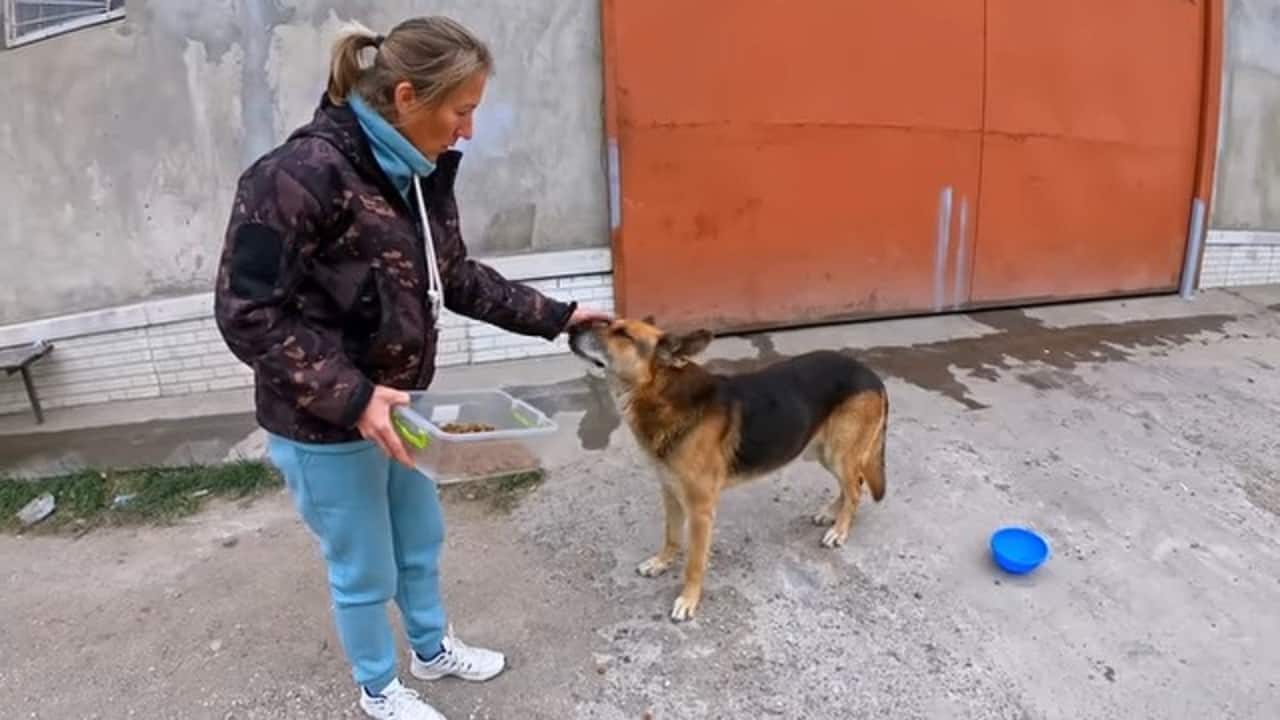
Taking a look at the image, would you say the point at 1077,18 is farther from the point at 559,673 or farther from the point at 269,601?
the point at 269,601

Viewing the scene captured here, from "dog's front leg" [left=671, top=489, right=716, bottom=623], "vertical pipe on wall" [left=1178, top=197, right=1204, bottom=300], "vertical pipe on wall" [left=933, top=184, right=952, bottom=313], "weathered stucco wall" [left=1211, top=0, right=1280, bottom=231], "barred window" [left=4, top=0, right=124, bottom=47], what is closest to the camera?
"dog's front leg" [left=671, top=489, right=716, bottom=623]

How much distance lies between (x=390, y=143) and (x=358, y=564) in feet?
3.48

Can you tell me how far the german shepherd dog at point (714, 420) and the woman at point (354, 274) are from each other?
2.68 feet

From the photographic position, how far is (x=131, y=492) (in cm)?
388

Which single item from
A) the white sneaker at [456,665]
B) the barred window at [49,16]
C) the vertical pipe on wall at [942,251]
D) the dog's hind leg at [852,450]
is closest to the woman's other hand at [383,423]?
the white sneaker at [456,665]

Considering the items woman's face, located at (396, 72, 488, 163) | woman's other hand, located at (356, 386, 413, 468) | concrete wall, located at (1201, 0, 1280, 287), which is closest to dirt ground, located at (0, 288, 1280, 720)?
woman's other hand, located at (356, 386, 413, 468)

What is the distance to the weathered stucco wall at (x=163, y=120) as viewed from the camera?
439 cm

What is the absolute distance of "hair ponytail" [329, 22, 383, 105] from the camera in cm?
184

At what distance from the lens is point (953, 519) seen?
3.62 metres

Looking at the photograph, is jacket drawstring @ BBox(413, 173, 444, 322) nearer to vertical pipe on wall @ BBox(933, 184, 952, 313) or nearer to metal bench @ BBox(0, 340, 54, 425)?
metal bench @ BBox(0, 340, 54, 425)

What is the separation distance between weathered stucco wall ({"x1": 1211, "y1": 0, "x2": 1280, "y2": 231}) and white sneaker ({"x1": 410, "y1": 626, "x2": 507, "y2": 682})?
7.58 m

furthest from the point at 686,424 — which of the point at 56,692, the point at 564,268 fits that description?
the point at 564,268

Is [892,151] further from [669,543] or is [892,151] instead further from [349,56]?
[349,56]

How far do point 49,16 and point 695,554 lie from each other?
4.35 m
